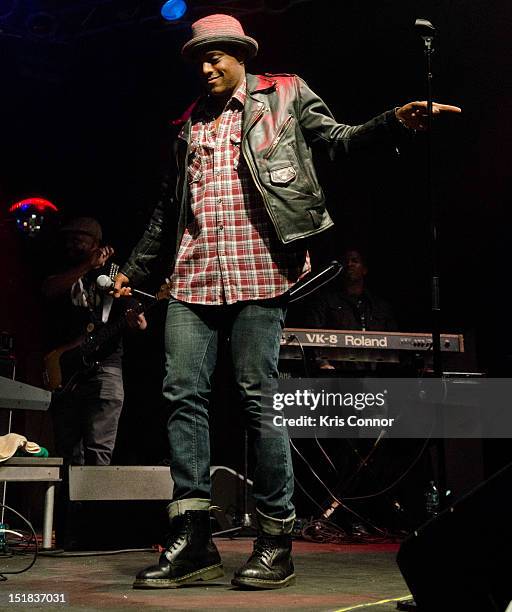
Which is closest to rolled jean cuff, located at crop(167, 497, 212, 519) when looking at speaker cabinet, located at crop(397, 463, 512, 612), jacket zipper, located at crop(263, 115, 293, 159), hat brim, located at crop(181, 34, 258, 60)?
jacket zipper, located at crop(263, 115, 293, 159)

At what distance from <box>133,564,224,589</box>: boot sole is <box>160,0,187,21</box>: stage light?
14.0 ft

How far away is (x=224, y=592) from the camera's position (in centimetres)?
224

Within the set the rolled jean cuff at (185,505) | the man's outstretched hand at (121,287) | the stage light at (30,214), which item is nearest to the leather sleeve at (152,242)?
the man's outstretched hand at (121,287)

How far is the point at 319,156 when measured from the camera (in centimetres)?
694

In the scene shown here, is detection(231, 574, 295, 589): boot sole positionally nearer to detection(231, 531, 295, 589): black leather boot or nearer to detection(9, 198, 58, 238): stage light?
detection(231, 531, 295, 589): black leather boot

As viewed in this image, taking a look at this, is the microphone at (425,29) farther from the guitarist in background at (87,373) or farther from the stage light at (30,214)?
the stage light at (30,214)

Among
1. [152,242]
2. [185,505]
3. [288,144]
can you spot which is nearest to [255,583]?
[185,505]

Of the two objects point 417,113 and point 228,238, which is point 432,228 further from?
point 228,238

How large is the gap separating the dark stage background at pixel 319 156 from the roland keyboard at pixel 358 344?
0.77m

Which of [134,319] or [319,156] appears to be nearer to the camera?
[134,319]

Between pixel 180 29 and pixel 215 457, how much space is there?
3.20m

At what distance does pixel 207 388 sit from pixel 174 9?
12.9ft

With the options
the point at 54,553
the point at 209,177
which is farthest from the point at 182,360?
the point at 54,553

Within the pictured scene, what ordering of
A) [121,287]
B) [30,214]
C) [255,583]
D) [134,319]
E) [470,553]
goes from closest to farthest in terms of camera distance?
[470,553]
[255,583]
[121,287]
[134,319]
[30,214]
